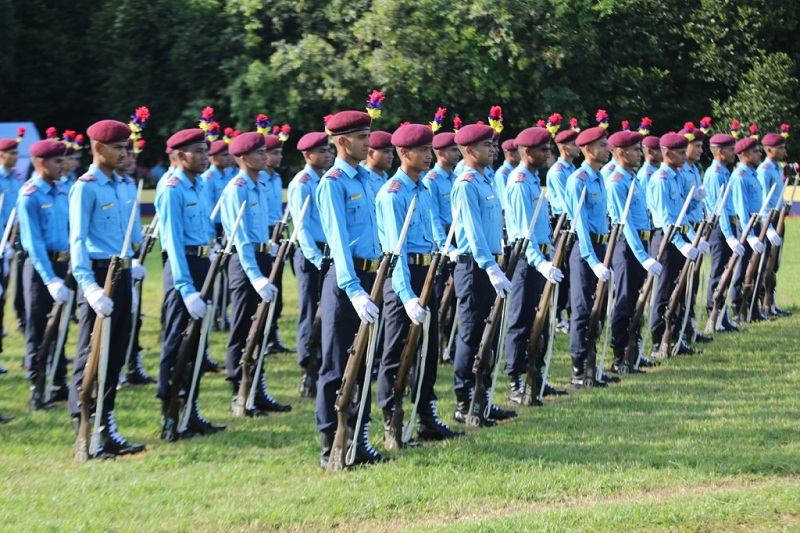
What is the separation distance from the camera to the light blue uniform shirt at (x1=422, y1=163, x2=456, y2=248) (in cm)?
924

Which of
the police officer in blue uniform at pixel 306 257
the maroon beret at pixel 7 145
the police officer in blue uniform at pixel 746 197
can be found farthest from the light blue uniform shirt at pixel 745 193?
the maroon beret at pixel 7 145

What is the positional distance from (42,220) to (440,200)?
9.99 feet

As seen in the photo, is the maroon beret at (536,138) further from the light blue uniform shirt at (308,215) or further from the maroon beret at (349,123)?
the maroon beret at (349,123)

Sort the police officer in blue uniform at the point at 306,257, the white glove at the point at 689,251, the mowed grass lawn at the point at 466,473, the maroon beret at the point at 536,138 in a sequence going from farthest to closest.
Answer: the white glove at the point at 689,251 → the police officer in blue uniform at the point at 306,257 → the maroon beret at the point at 536,138 → the mowed grass lawn at the point at 466,473

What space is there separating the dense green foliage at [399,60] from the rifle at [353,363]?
54.2ft

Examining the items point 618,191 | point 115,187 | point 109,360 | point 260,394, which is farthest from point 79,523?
point 618,191

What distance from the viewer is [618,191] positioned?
10344 millimetres

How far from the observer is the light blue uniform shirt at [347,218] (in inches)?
265

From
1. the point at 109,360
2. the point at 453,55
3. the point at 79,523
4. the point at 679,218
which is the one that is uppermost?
the point at 453,55

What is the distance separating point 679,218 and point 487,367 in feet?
10.2

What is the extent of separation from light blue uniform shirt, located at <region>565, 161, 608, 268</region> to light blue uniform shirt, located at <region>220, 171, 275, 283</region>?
2.47 meters

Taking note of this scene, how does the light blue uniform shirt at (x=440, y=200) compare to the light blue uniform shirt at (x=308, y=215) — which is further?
the light blue uniform shirt at (x=440, y=200)

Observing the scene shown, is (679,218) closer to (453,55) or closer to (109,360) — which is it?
(109,360)

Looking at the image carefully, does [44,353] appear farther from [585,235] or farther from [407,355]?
[585,235]
